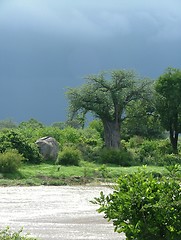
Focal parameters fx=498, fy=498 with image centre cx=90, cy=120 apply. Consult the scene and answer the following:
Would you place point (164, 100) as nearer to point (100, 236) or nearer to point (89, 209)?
point (89, 209)

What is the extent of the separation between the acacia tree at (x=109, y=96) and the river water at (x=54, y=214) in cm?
2482

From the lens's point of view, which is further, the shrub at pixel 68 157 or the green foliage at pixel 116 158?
the green foliage at pixel 116 158

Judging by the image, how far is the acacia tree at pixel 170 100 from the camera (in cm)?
5178

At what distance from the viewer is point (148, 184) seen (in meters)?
6.26

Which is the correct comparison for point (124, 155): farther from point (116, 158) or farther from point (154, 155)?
point (154, 155)

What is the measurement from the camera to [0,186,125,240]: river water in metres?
12.1

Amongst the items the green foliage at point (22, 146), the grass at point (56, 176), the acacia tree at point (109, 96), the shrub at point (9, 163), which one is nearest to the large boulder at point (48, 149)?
the green foliage at point (22, 146)

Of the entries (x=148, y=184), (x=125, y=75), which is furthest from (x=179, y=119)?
(x=148, y=184)

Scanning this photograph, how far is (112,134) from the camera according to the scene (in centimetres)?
5131

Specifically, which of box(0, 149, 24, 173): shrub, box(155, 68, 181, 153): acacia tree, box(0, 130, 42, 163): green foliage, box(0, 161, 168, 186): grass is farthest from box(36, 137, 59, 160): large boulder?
box(155, 68, 181, 153): acacia tree

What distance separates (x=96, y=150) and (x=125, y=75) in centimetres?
974

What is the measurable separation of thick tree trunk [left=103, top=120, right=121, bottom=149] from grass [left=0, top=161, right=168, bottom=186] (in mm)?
15952

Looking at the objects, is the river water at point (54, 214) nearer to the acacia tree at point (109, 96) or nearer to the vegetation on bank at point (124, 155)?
the vegetation on bank at point (124, 155)

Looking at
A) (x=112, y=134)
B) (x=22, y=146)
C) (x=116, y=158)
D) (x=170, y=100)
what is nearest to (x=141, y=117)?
(x=170, y=100)
